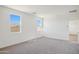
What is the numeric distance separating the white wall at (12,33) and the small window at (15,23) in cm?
6

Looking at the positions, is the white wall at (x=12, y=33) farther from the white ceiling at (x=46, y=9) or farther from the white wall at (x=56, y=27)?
the white wall at (x=56, y=27)

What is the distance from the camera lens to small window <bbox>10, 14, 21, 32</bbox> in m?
2.18

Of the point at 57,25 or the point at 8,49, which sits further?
the point at 57,25

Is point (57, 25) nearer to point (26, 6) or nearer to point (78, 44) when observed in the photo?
point (78, 44)

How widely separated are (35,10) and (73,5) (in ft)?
2.42

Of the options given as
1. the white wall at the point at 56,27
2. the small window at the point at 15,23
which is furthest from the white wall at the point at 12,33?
the white wall at the point at 56,27

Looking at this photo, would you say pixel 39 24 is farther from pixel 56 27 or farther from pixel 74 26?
pixel 74 26

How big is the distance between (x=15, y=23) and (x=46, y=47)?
77 cm

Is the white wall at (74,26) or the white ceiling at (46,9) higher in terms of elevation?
the white ceiling at (46,9)

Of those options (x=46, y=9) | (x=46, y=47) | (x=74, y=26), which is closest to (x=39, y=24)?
(x=46, y=9)

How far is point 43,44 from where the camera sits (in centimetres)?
221

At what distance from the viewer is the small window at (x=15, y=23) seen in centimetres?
218

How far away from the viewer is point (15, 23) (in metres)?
2.25
